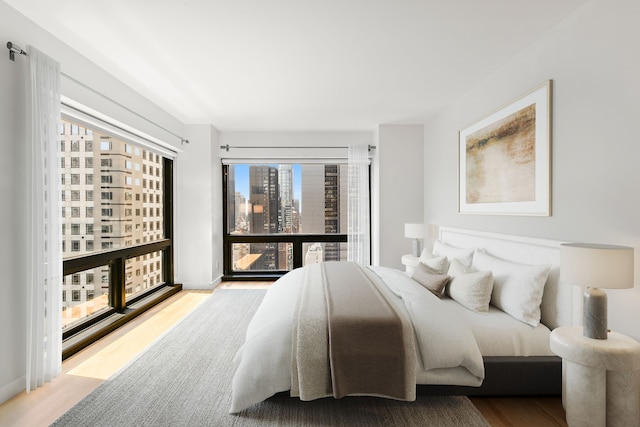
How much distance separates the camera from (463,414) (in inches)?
74.9

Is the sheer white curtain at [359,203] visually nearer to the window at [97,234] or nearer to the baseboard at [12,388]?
the window at [97,234]

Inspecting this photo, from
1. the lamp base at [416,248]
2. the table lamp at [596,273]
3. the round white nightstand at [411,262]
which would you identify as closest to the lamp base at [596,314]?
the table lamp at [596,273]

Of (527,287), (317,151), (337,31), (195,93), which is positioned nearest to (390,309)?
(527,287)

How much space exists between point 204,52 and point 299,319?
2315mm

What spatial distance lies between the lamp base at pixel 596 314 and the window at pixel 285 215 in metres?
3.96

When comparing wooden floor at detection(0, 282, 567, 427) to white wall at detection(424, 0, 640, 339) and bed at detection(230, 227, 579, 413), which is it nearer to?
bed at detection(230, 227, 579, 413)

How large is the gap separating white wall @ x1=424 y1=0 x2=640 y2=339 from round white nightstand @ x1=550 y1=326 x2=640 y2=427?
0.28 m

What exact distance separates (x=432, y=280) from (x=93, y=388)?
2769mm

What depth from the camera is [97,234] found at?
3.16m

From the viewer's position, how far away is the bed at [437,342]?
1.86m

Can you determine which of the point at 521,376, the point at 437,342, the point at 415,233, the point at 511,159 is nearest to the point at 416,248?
the point at 415,233

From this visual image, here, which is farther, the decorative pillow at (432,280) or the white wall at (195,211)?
the white wall at (195,211)

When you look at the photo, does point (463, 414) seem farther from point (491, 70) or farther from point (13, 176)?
point (13, 176)

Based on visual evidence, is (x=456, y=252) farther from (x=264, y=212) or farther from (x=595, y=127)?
(x=264, y=212)
